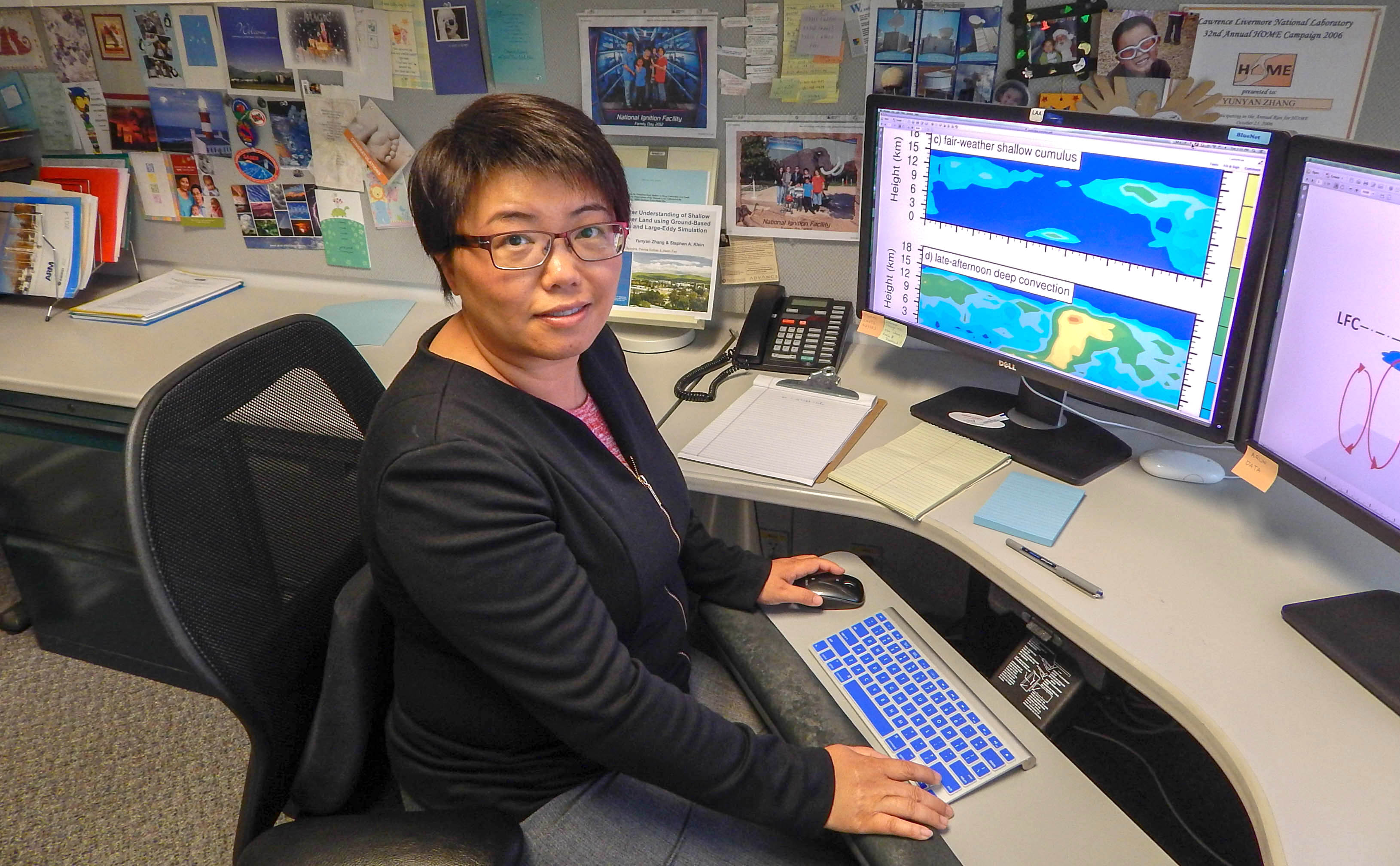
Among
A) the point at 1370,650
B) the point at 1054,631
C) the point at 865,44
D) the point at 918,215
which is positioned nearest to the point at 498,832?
the point at 1054,631

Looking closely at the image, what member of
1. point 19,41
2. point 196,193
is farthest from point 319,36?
point 19,41

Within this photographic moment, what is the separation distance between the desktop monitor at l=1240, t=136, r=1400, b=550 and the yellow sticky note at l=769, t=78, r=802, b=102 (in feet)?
2.48

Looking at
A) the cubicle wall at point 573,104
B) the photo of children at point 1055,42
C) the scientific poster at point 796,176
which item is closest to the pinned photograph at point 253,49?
the cubicle wall at point 573,104

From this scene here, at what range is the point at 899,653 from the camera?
987 millimetres

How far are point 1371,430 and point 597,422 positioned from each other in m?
0.76

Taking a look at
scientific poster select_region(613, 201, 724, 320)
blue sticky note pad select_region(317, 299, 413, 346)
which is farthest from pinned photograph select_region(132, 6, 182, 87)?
scientific poster select_region(613, 201, 724, 320)

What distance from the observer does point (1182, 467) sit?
3.78 ft

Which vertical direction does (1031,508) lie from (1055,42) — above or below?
below

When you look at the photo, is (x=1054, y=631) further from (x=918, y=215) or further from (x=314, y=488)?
(x=314, y=488)

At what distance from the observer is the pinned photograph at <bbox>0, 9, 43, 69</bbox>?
181 centimetres

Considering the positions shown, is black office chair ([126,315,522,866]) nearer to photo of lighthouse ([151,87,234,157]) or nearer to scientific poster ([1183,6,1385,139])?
photo of lighthouse ([151,87,234,157])

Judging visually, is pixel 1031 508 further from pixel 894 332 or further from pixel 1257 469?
pixel 894 332

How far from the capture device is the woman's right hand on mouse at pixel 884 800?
31.1 inches

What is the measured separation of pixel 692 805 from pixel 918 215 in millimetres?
826
